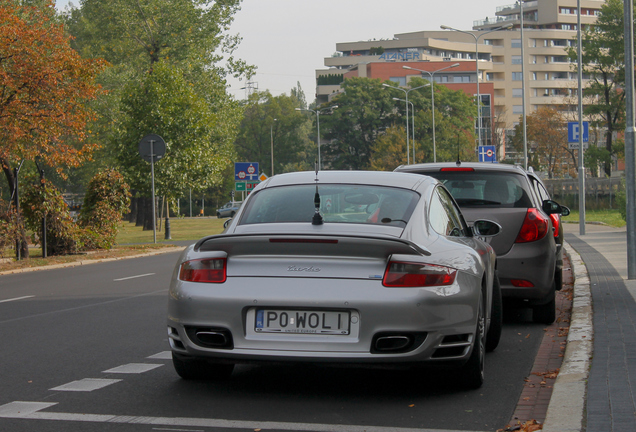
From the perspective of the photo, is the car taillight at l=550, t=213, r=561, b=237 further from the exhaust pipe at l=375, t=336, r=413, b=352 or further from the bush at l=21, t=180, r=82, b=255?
the bush at l=21, t=180, r=82, b=255

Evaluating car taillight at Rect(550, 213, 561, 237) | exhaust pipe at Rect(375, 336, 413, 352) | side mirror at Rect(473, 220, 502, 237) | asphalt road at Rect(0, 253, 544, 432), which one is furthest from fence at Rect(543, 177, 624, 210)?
exhaust pipe at Rect(375, 336, 413, 352)

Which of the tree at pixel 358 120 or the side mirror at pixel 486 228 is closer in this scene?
the side mirror at pixel 486 228

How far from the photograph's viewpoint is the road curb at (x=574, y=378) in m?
5.01

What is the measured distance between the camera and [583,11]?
5915 inches

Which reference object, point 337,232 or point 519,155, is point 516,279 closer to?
point 337,232

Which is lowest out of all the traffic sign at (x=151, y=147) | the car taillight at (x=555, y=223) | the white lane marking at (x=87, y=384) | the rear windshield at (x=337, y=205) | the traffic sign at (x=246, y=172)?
the white lane marking at (x=87, y=384)

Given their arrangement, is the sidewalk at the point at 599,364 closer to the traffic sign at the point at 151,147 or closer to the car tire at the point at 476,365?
the car tire at the point at 476,365

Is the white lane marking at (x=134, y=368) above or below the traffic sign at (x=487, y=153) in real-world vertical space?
below

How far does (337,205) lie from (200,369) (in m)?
1.56

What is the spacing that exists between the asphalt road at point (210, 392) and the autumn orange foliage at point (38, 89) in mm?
11477

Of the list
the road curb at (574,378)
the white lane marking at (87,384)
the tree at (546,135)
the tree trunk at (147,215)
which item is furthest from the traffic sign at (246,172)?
the tree at (546,135)

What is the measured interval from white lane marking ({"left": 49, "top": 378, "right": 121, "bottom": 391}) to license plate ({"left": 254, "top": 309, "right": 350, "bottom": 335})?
1621 mm

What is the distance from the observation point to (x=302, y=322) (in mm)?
5426

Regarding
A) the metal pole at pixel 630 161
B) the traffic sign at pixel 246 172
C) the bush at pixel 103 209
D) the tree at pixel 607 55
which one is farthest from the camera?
the tree at pixel 607 55
